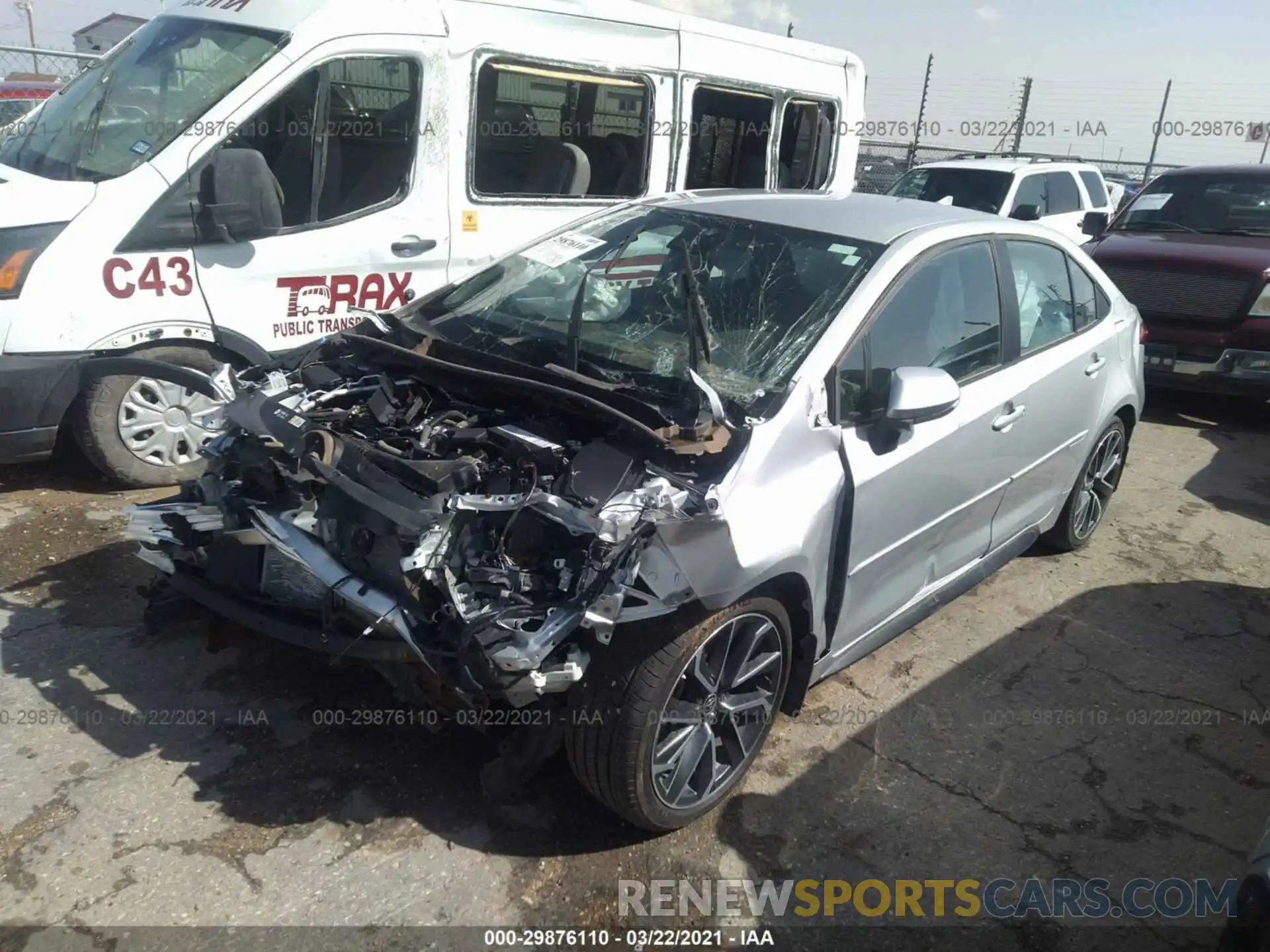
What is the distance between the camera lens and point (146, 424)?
14.8 feet

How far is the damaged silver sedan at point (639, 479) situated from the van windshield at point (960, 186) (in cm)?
689

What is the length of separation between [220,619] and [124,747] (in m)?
0.53

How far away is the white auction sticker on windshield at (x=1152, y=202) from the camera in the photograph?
827 cm

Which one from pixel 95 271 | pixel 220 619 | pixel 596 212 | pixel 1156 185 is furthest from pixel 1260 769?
pixel 1156 185

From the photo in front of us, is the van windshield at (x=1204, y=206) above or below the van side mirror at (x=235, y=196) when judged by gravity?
above

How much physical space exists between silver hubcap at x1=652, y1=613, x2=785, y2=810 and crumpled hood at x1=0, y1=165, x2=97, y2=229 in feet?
11.5

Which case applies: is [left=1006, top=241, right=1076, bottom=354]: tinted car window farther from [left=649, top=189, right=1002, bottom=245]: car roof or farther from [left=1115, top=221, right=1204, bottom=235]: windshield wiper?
[left=1115, top=221, right=1204, bottom=235]: windshield wiper

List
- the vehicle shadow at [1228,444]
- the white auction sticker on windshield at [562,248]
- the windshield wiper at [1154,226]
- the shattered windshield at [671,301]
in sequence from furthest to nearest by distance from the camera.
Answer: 1. the windshield wiper at [1154,226]
2. the vehicle shadow at [1228,444]
3. the white auction sticker on windshield at [562,248]
4. the shattered windshield at [671,301]

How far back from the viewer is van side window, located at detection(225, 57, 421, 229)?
4625 mm

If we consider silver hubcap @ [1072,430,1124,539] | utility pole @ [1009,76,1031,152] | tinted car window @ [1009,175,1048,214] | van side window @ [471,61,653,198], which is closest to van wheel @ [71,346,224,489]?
van side window @ [471,61,653,198]

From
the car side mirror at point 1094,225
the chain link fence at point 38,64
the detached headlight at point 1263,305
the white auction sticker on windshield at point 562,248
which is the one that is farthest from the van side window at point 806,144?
the chain link fence at point 38,64

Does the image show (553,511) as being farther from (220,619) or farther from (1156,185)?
(1156,185)

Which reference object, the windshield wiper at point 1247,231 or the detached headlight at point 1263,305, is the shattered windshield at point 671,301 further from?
the windshield wiper at point 1247,231

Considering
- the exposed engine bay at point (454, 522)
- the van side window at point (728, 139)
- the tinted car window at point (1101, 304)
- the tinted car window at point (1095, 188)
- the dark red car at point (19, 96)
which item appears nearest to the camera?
the exposed engine bay at point (454, 522)
